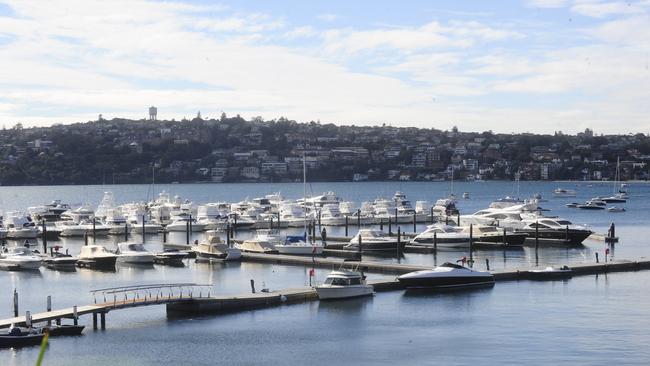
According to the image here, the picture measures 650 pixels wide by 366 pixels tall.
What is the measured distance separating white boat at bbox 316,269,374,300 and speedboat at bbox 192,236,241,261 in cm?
1913

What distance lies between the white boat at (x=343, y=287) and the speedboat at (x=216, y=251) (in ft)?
62.8

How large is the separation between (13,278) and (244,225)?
41.9 meters

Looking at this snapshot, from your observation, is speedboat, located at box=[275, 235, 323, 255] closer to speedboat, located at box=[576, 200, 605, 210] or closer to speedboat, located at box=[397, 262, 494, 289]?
speedboat, located at box=[397, 262, 494, 289]

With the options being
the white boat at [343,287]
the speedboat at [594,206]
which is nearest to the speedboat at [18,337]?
the white boat at [343,287]

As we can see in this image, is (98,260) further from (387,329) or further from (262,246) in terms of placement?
(387,329)

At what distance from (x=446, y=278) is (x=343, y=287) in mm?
6734

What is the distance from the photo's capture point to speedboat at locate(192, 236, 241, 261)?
6594cm

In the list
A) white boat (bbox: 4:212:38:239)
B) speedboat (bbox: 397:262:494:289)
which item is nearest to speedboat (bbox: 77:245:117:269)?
speedboat (bbox: 397:262:494:289)

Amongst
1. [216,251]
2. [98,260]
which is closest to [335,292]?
[216,251]

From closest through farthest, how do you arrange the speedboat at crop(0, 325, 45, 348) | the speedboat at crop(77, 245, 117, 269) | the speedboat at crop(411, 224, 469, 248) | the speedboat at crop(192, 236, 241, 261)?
the speedboat at crop(0, 325, 45, 348) → the speedboat at crop(77, 245, 117, 269) → the speedboat at crop(192, 236, 241, 261) → the speedboat at crop(411, 224, 469, 248)

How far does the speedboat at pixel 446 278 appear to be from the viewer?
50.4 m

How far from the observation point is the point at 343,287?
4691cm

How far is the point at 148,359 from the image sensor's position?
36.4 meters

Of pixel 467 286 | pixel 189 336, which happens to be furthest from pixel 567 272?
pixel 189 336
